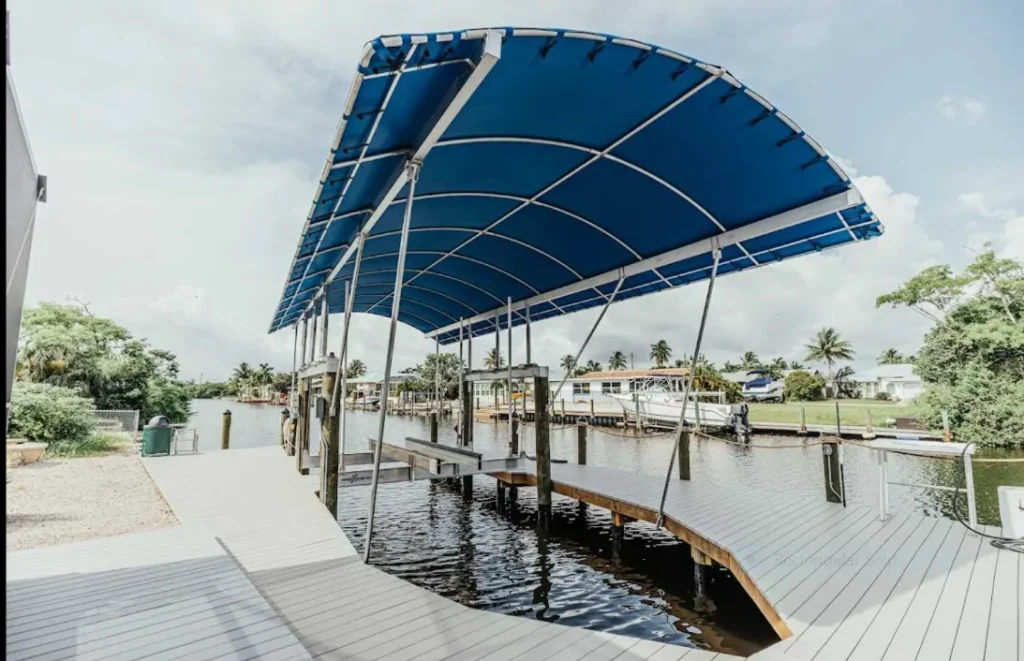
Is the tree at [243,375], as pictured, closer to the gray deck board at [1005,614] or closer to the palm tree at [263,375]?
the palm tree at [263,375]

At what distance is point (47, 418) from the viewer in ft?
46.5

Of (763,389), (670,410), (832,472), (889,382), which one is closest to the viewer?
(832,472)

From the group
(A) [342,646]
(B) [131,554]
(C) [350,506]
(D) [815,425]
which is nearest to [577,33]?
(A) [342,646]

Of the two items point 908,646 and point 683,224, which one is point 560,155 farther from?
point 908,646

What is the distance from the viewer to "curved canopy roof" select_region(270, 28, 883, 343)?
13.4ft

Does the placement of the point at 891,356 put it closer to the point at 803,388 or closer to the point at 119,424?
the point at 803,388

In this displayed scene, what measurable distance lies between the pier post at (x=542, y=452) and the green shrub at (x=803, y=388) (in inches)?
2357

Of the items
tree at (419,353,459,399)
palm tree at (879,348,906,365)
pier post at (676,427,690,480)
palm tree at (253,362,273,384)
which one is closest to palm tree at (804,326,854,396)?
palm tree at (879,348,906,365)

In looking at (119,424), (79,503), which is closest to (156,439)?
(79,503)

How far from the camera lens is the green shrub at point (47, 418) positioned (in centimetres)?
1387

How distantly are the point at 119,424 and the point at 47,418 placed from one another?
3.90 meters

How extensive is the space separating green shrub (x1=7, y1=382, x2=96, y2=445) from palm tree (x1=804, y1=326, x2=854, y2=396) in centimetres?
6876

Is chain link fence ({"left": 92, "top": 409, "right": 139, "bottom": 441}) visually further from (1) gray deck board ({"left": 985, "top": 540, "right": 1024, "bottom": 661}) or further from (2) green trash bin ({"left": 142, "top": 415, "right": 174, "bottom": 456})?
(1) gray deck board ({"left": 985, "top": 540, "right": 1024, "bottom": 661})

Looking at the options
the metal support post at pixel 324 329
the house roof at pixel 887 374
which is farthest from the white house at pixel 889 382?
the metal support post at pixel 324 329
